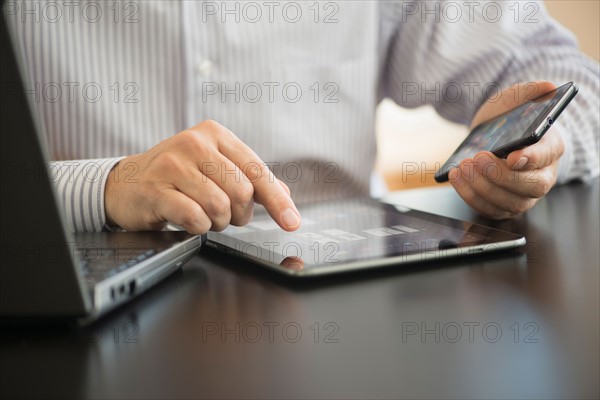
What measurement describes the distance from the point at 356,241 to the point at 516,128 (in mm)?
244

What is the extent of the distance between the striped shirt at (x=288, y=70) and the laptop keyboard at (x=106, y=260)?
1.07ft

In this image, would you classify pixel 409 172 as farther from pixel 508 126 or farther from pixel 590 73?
pixel 508 126

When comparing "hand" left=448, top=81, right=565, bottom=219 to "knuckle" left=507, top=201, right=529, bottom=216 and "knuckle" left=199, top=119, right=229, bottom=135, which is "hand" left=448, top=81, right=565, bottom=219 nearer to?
"knuckle" left=507, top=201, right=529, bottom=216

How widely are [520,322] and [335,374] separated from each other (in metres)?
0.14

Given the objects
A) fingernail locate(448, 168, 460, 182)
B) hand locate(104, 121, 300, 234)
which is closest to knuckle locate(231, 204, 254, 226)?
hand locate(104, 121, 300, 234)

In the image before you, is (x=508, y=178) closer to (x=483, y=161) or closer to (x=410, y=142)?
(x=483, y=161)

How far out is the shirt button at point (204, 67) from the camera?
3.42ft

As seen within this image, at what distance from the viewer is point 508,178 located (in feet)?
2.50

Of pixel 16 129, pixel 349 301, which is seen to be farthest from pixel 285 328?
pixel 16 129

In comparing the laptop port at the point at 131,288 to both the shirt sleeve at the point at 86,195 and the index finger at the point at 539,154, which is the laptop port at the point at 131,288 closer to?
the shirt sleeve at the point at 86,195

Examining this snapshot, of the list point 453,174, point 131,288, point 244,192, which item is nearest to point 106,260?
point 131,288

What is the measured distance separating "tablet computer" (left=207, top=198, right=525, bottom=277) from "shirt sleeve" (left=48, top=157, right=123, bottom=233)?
0.40 feet

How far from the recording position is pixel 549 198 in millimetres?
917

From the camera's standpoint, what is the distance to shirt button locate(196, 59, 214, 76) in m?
1.04
